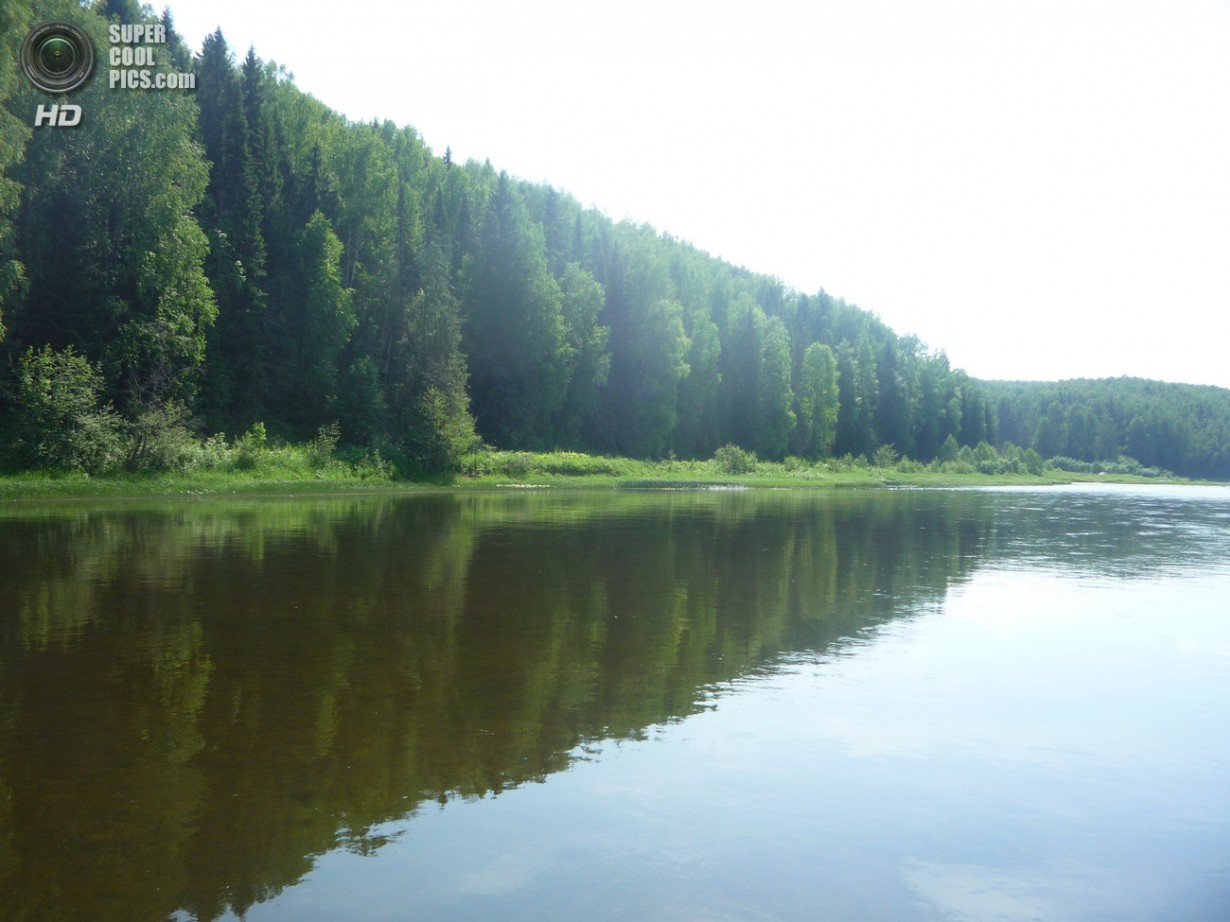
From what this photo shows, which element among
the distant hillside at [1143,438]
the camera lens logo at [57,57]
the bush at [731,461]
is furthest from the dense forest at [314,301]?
the distant hillside at [1143,438]

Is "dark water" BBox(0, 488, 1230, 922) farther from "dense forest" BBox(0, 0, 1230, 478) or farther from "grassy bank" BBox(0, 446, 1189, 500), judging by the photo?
"dense forest" BBox(0, 0, 1230, 478)

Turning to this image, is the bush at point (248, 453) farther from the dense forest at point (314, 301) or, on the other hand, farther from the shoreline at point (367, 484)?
the dense forest at point (314, 301)

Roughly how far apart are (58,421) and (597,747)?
35.0m

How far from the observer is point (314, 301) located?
58.7 meters


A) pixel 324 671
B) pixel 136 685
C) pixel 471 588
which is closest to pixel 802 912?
pixel 324 671

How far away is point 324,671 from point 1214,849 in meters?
7.59

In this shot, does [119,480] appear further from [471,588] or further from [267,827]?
[267,827]

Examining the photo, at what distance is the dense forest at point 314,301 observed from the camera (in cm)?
4062

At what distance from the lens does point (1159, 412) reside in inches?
7628

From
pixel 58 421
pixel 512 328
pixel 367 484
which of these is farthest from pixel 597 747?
pixel 512 328

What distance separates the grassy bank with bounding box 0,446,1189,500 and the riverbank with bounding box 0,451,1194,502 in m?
0.04

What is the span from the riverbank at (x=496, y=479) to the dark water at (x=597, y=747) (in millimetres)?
19745

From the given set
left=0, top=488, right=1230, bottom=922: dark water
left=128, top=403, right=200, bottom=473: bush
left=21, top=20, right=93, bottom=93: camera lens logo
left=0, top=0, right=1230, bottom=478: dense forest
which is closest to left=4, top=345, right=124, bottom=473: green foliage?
left=0, top=0, right=1230, bottom=478: dense forest

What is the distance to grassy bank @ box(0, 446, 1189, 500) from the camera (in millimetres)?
35406
